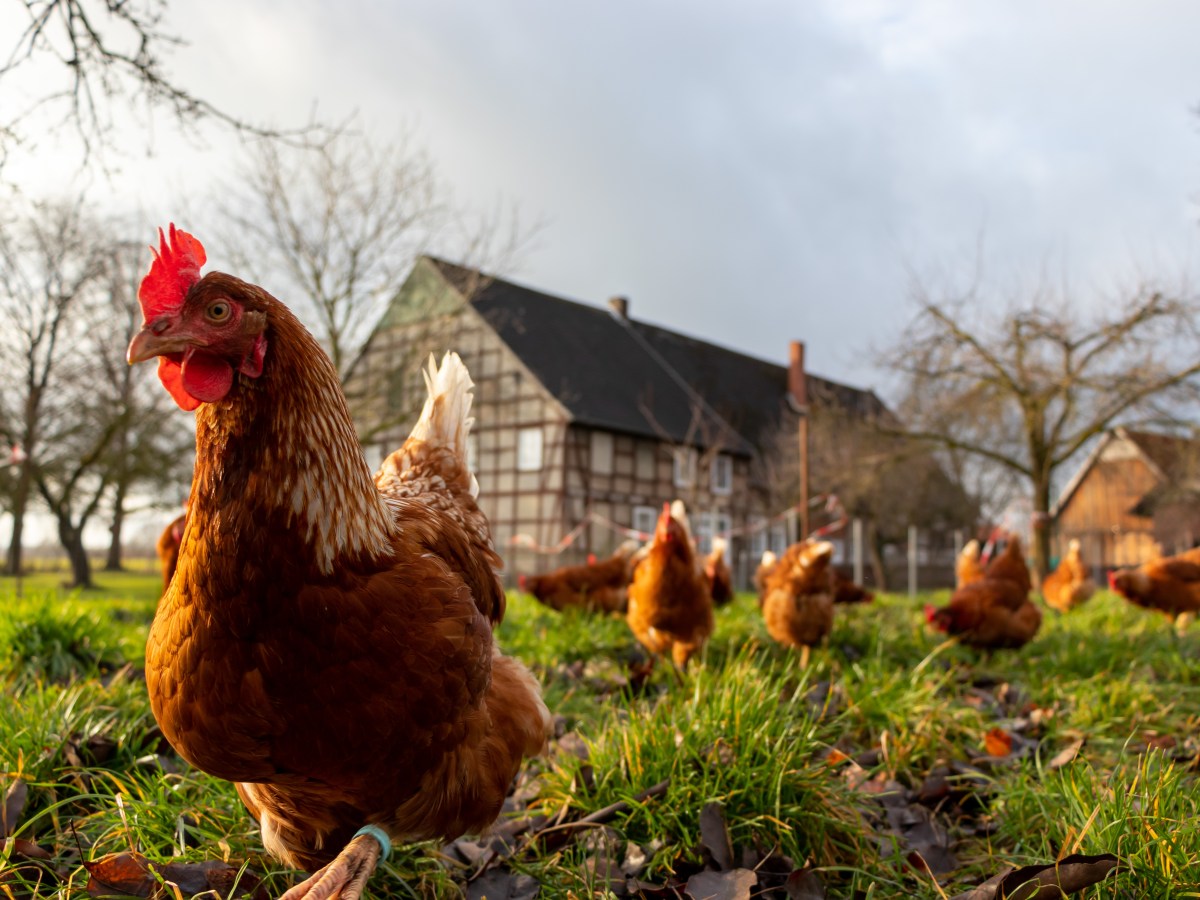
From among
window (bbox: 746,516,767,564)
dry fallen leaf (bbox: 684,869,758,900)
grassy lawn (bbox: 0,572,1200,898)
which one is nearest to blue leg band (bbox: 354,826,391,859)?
grassy lawn (bbox: 0,572,1200,898)

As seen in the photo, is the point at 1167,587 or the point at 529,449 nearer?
the point at 1167,587

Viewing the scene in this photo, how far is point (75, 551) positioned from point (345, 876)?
24.6 metres

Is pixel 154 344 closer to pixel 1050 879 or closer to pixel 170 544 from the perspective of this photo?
pixel 1050 879

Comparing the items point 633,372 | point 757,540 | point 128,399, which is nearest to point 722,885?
point 128,399

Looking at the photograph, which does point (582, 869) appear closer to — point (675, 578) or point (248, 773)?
point (248, 773)

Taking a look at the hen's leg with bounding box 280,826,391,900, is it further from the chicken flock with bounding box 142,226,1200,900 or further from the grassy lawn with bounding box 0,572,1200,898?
the grassy lawn with bounding box 0,572,1200,898

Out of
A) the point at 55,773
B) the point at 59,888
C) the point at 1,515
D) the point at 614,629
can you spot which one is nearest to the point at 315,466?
the point at 59,888

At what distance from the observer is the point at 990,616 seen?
679 centimetres

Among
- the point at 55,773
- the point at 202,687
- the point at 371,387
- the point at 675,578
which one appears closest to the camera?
the point at 202,687

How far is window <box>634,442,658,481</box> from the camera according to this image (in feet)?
82.4

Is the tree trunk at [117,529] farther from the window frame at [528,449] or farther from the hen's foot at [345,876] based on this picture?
the hen's foot at [345,876]

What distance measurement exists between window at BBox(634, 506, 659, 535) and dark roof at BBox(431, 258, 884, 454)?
2.45 meters

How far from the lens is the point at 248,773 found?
1.92m

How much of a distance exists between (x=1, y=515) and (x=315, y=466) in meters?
26.8
